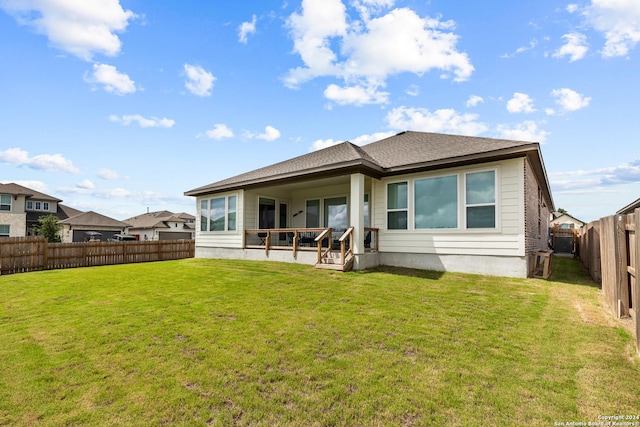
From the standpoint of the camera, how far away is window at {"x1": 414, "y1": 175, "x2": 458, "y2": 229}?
8812 millimetres

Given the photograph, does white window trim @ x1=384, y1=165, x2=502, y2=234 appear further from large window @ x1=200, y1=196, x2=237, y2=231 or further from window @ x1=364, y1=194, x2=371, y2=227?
large window @ x1=200, y1=196, x2=237, y2=231

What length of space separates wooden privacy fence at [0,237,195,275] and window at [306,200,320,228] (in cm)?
880

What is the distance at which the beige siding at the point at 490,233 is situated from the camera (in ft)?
25.6

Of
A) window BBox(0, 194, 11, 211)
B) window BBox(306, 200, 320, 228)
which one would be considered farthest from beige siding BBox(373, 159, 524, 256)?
window BBox(0, 194, 11, 211)

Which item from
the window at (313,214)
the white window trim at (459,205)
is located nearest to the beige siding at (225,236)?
the window at (313,214)

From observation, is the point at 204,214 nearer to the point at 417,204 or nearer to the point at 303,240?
the point at 303,240

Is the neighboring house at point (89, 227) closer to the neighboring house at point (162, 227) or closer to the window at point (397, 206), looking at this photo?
the neighboring house at point (162, 227)

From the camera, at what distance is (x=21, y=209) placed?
28.0 meters

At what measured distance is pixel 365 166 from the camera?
9039mm

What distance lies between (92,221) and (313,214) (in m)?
32.1

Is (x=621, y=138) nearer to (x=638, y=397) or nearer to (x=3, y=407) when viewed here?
(x=638, y=397)

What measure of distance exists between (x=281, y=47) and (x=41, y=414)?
13252mm

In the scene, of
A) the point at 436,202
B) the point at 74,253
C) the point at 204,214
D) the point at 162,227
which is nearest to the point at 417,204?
the point at 436,202

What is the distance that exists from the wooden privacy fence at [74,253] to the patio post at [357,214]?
507 inches
